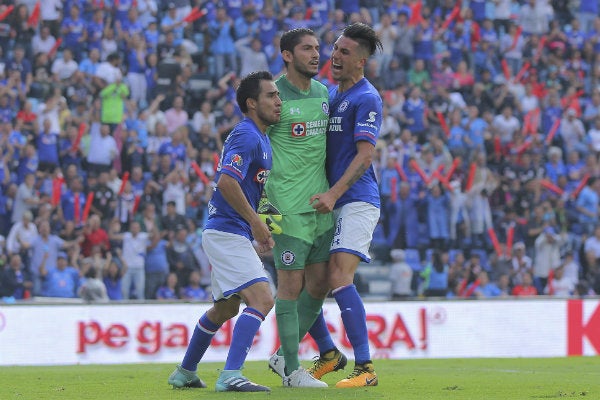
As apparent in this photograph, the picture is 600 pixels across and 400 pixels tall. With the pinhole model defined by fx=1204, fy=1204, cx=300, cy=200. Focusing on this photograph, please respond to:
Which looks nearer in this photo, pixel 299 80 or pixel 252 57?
pixel 299 80

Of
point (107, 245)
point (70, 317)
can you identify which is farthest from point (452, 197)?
point (70, 317)

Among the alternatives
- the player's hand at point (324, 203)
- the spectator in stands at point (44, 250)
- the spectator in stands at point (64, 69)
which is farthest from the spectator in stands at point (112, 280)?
the player's hand at point (324, 203)

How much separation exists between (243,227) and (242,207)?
33 cm

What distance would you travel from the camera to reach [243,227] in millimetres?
8820

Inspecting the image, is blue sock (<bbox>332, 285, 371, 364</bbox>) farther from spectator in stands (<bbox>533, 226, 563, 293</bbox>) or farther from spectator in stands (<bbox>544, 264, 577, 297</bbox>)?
spectator in stands (<bbox>533, 226, 563, 293</bbox>)

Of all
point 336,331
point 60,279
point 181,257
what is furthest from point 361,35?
point 181,257

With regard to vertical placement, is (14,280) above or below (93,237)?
below

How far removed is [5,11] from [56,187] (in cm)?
446

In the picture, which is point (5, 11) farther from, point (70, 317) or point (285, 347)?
point (285, 347)

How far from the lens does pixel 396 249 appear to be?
70.1 ft

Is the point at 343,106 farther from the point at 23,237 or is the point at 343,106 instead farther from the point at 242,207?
the point at 23,237

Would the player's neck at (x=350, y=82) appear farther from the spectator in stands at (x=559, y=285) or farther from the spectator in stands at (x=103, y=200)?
the spectator in stands at (x=559, y=285)

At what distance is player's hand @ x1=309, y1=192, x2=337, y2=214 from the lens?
896 cm

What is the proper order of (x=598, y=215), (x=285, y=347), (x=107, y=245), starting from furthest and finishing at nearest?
1. (x=598, y=215)
2. (x=107, y=245)
3. (x=285, y=347)
